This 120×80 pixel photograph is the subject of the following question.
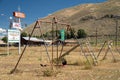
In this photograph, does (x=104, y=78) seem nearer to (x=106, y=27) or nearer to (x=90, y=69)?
(x=90, y=69)

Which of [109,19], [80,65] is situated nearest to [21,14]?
[80,65]

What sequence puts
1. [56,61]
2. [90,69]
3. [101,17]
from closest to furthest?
[90,69]
[56,61]
[101,17]

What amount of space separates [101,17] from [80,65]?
498ft

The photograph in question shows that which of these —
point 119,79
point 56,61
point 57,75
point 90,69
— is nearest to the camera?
point 119,79

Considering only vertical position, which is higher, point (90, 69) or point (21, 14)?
point (21, 14)

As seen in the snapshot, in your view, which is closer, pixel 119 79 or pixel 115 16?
pixel 119 79

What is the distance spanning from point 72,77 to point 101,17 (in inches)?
6212

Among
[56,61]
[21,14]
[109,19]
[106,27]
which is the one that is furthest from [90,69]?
[109,19]

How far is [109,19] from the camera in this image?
160 meters

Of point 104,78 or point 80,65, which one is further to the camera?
point 80,65

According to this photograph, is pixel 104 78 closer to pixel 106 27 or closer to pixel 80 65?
pixel 80 65

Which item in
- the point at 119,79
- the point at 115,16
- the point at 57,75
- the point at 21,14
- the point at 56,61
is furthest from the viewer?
the point at 115,16

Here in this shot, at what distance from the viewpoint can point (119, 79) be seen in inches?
533

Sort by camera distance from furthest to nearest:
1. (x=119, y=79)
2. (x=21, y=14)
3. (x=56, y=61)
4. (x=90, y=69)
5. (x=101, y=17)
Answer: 1. (x=101, y=17)
2. (x=21, y=14)
3. (x=56, y=61)
4. (x=90, y=69)
5. (x=119, y=79)
